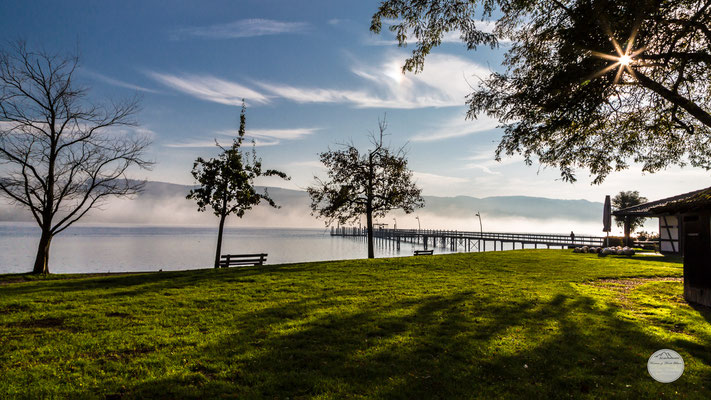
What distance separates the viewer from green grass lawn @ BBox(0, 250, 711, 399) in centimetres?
524

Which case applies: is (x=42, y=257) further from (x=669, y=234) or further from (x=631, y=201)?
(x=631, y=201)

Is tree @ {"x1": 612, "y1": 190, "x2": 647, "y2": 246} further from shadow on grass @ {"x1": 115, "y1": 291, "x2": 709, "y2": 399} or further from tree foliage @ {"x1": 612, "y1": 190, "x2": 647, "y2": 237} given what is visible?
shadow on grass @ {"x1": 115, "y1": 291, "x2": 709, "y2": 399}

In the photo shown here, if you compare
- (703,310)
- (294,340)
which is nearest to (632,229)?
(703,310)

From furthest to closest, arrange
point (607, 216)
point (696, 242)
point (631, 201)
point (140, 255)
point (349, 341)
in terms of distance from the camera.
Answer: point (140, 255) → point (631, 201) → point (607, 216) → point (696, 242) → point (349, 341)

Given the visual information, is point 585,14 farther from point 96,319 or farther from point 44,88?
point 44,88

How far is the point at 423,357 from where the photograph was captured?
634 cm

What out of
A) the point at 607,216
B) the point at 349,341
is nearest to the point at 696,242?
the point at 349,341

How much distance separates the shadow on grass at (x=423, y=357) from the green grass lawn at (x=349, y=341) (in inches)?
1.1

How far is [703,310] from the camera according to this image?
34.1 ft

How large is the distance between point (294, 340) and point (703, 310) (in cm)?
1170
